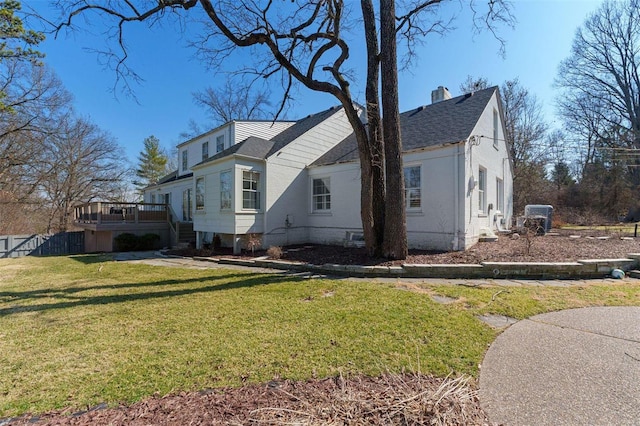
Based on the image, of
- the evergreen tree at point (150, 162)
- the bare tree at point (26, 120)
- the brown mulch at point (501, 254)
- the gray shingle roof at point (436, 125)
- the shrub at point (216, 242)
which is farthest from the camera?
the evergreen tree at point (150, 162)

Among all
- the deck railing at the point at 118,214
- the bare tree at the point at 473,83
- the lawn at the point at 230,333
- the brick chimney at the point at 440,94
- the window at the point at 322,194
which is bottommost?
the lawn at the point at 230,333

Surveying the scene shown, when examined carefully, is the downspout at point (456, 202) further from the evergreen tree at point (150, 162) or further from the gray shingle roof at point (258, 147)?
the evergreen tree at point (150, 162)

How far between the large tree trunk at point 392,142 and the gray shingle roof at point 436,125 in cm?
253

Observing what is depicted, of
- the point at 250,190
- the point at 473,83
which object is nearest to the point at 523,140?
the point at 473,83

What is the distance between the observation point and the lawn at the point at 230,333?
263 centimetres

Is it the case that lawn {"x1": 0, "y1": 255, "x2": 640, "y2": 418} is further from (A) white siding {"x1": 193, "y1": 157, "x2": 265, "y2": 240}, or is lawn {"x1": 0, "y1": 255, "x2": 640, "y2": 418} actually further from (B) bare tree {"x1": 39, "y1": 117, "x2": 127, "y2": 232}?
(B) bare tree {"x1": 39, "y1": 117, "x2": 127, "y2": 232}

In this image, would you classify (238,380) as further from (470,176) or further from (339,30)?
(339,30)

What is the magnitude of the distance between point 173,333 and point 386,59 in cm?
808

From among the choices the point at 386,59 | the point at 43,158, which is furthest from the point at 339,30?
the point at 43,158

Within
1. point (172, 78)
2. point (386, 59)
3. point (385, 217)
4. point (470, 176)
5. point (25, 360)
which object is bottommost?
point (25, 360)

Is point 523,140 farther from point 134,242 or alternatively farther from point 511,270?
point 134,242

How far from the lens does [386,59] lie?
25.1 ft

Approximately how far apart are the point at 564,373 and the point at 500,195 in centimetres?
1227

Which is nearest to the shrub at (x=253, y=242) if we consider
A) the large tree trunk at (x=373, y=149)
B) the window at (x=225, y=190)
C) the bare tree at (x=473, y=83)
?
the window at (x=225, y=190)
